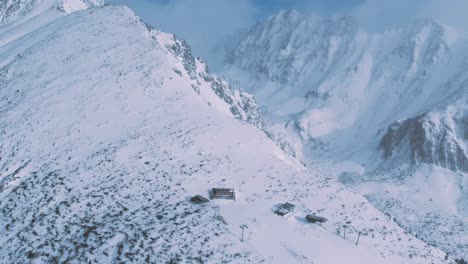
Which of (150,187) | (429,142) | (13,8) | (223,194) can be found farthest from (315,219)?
(13,8)

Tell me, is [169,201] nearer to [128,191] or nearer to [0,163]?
[128,191]

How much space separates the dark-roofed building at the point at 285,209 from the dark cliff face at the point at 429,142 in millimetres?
142219

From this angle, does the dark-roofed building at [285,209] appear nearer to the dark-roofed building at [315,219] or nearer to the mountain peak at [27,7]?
the dark-roofed building at [315,219]

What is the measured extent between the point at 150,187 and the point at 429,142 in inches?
5908

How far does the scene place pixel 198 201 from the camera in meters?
31.8

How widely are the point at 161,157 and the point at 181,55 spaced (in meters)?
72.1

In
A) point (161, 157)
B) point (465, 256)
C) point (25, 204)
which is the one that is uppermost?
point (25, 204)

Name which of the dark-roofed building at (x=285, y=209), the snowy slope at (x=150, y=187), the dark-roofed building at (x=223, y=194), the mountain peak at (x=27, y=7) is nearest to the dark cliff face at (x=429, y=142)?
the snowy slope at (x=150, y=187)

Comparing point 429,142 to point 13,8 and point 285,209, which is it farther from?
point 13,8

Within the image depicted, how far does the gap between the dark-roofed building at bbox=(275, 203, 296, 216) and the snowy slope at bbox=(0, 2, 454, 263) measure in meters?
0.48

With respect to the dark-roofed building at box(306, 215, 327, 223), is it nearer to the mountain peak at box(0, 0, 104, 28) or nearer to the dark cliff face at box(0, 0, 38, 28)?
the mountain peak at box(0, 0, 104, 28)

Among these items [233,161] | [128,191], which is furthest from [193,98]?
[128,191]

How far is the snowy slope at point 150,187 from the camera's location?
27.2 meters

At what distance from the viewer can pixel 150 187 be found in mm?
33469
